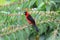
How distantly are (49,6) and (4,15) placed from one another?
0.68m

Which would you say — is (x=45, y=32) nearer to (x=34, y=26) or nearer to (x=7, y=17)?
(x=34, y=26)

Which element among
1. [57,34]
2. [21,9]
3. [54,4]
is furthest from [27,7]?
[57,34]

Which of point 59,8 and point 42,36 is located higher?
point 59,8

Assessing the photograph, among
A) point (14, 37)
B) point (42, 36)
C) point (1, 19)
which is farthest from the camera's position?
point (42, 36)

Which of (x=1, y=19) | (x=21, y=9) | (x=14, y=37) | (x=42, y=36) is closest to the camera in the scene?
(x=14, y=37)

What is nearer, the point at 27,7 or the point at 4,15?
the point at 4,15

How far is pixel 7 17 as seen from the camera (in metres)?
2.27

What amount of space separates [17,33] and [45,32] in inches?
20.7

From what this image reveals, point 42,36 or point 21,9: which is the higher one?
point 21,9

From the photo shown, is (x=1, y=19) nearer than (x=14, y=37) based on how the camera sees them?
No

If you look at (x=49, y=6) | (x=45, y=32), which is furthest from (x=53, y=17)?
(x=49, y=6)

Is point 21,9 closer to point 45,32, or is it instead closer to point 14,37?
point 45,32

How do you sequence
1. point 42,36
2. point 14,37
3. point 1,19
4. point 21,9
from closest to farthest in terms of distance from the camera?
point 14,37, point 1,19, point 42,36, point 21,9

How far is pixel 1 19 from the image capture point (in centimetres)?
226
